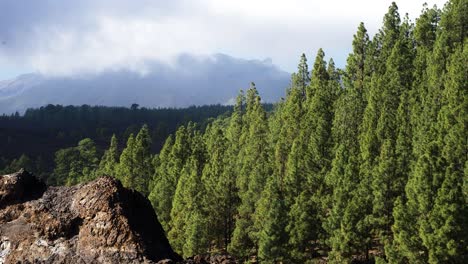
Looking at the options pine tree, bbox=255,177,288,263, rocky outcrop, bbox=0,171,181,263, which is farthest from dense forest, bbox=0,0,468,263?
rocky outcrop, bbox=0,171,181,263

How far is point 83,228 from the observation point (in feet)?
39.8

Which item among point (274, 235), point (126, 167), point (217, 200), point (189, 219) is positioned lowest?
point (274, 235)

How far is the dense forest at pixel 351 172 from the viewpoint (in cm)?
3856

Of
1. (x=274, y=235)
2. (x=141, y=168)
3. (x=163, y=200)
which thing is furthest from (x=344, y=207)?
(x=141, y=168)

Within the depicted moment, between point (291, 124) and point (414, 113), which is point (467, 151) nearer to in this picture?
point (414, 113)

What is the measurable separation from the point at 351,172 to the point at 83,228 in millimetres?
35302

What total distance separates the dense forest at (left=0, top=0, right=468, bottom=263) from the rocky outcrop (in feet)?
96.9

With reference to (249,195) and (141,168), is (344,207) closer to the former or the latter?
(249,195)

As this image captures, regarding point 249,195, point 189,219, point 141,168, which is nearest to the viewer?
point 249,195

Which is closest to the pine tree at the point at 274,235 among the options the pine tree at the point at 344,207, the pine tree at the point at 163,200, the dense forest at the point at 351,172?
the dense forest at the point at 351,172

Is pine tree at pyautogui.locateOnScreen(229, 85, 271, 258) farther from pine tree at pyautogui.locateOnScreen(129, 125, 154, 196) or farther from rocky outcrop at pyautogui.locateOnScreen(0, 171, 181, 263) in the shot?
rocky outcrop at pyautogui.locateOnScreen(0, 171, 181, 263)

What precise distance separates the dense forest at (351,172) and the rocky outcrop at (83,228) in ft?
96.9

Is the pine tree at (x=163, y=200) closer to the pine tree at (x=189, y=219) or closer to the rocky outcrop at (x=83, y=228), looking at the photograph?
the pine tree at (x=189, y=219)

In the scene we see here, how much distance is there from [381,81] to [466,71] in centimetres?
1048
